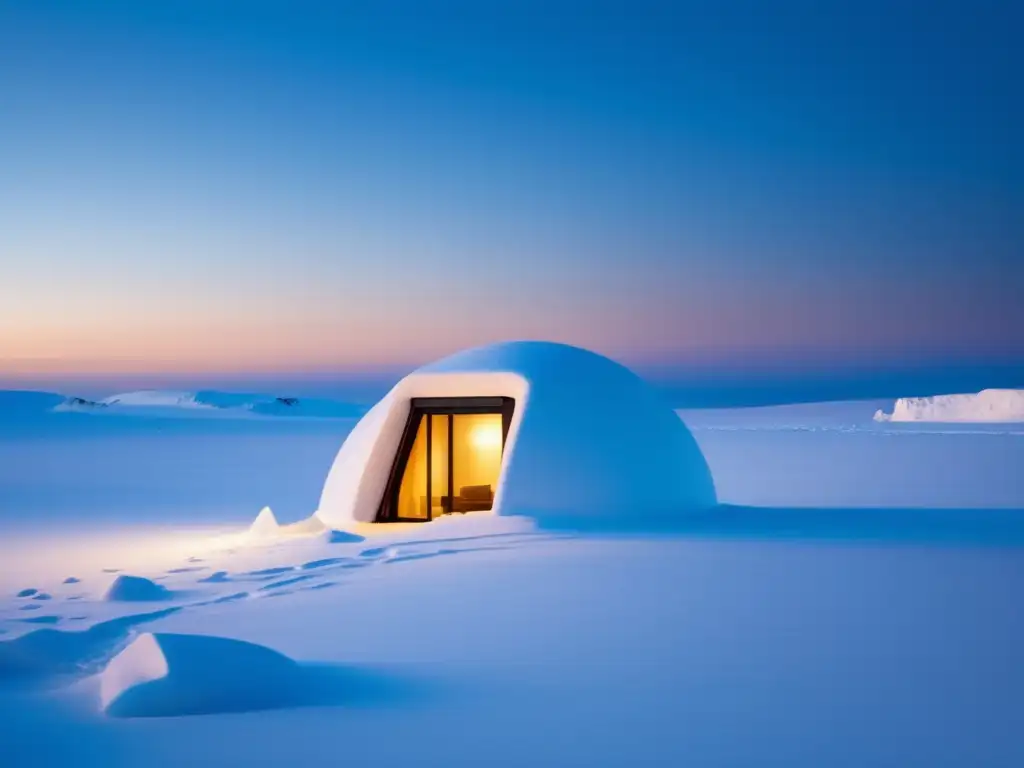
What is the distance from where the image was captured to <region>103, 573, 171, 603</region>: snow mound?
10469mm

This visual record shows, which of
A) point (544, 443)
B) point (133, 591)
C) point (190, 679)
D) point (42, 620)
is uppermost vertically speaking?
point (544, 443)

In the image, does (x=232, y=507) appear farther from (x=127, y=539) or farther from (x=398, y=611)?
(x=398, y=611)

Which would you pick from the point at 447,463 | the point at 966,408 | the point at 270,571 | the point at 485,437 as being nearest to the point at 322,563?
the point at 270,571

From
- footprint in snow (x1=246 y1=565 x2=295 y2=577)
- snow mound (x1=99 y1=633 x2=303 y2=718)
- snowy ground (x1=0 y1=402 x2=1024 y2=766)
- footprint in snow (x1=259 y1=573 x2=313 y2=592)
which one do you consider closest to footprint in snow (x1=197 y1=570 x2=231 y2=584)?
snowy ground (x1=0 y1=402 x2=1024 y2=766)

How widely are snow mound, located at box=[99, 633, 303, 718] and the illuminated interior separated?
31.1 feet

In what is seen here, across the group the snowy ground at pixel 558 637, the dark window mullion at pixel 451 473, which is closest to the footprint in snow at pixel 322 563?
the snowy ground at pixel 558 637

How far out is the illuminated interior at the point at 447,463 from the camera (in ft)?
56.0

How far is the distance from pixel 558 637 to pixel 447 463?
34.9 ft

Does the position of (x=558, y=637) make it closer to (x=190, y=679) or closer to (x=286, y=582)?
(x=190, y=679)

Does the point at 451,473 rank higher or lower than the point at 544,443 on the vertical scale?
lower

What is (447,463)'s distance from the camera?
62.7 feet

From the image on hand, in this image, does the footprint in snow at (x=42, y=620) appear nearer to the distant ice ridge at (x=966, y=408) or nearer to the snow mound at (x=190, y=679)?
the snow mound at (x=190, y=679)

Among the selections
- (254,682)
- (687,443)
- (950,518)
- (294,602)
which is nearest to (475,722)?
(254,682)

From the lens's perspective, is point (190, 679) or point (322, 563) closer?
point (190, 679)
